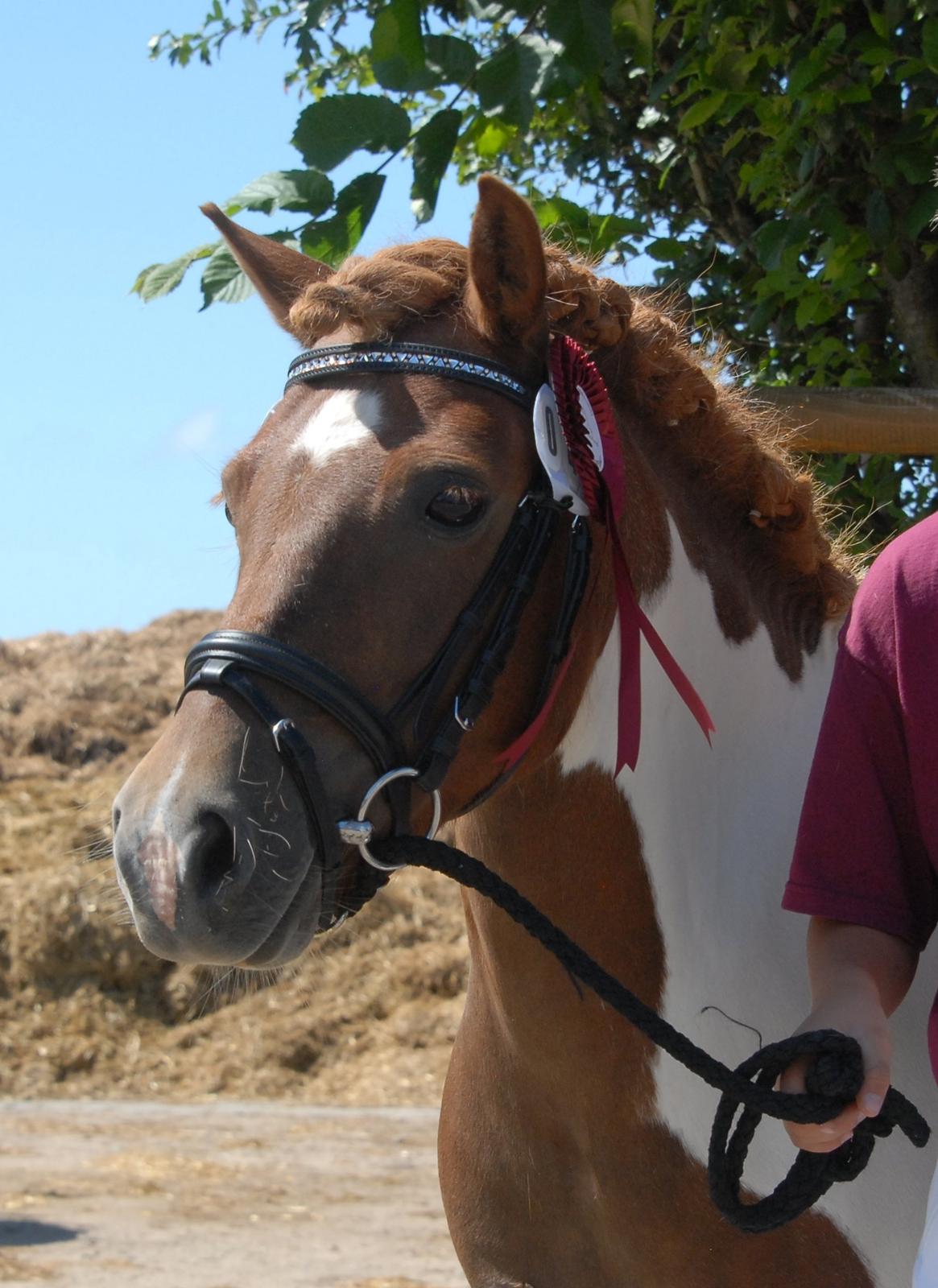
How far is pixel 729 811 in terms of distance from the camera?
6.45 feet

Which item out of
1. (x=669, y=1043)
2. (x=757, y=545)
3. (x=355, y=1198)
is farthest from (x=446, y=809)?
(x=355, y=1198)

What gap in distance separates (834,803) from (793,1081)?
0.96 ft

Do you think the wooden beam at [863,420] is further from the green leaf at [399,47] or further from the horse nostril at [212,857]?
the horse nostril at [212,857]

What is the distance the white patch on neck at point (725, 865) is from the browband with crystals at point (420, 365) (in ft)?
1.17

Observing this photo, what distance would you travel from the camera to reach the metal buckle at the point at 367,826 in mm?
1597

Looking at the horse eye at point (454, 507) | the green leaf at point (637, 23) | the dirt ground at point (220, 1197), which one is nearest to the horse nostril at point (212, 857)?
the horse eye at point (454, 507)

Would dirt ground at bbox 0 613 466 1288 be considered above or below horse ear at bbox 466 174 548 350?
below

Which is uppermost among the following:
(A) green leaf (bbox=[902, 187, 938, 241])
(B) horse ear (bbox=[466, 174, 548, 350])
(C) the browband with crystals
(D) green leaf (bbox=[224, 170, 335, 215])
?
(D) green leaf (bbox=[224, 170, 335, 215])

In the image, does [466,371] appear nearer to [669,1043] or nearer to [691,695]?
[691,695]

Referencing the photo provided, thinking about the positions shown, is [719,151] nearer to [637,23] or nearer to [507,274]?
[637,23]

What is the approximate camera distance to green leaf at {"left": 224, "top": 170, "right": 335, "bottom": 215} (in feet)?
7.92

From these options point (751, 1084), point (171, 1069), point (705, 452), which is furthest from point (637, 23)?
point (171, 1069)

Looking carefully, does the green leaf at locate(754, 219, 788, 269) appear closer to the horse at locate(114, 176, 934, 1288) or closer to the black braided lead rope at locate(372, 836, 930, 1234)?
the horse at locate(114, 176, 934, 1288)

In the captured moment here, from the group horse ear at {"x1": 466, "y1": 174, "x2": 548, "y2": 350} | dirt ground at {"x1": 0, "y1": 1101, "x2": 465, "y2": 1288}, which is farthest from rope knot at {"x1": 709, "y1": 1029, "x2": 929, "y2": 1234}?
dirt ground at {"x1": 0, "y1": 1101, "x2": 465, "y2": 1288}
